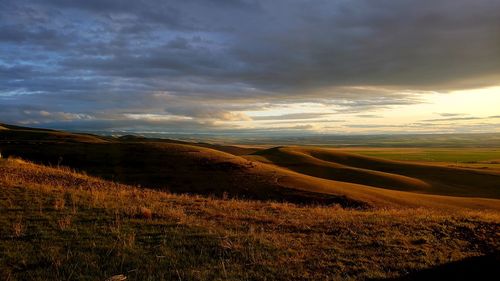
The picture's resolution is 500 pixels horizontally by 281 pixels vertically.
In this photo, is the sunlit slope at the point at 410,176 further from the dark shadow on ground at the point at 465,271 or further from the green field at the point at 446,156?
the dark shadow on ground at the point at 465,271

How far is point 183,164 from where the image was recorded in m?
40.8

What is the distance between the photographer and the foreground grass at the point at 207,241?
24.2ft

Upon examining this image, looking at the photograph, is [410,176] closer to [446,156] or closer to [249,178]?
[249,178]

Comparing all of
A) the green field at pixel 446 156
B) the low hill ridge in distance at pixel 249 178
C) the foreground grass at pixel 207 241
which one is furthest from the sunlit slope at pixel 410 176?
the foreground grass at pixel 207 241

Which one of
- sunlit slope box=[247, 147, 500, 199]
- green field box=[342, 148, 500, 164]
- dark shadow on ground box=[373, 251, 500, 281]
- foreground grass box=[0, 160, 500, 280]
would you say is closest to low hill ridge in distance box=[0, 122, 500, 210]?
sunlit slope box=[247, 147, 500, 199]

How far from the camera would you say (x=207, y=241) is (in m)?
9.23

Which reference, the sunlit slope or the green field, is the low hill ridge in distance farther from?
the green field

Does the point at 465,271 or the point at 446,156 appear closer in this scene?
the point at 465,271

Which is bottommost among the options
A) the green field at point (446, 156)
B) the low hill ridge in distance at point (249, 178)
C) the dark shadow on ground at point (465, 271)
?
the green field at point (446, 156)

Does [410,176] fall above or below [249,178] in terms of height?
below

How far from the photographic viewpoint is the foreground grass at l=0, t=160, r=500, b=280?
738cm

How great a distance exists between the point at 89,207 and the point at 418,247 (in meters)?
9.60

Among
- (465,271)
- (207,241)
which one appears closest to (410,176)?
(465,271)

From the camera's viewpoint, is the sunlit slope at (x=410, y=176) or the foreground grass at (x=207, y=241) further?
the sunlit slope at (x=410, y=176)
